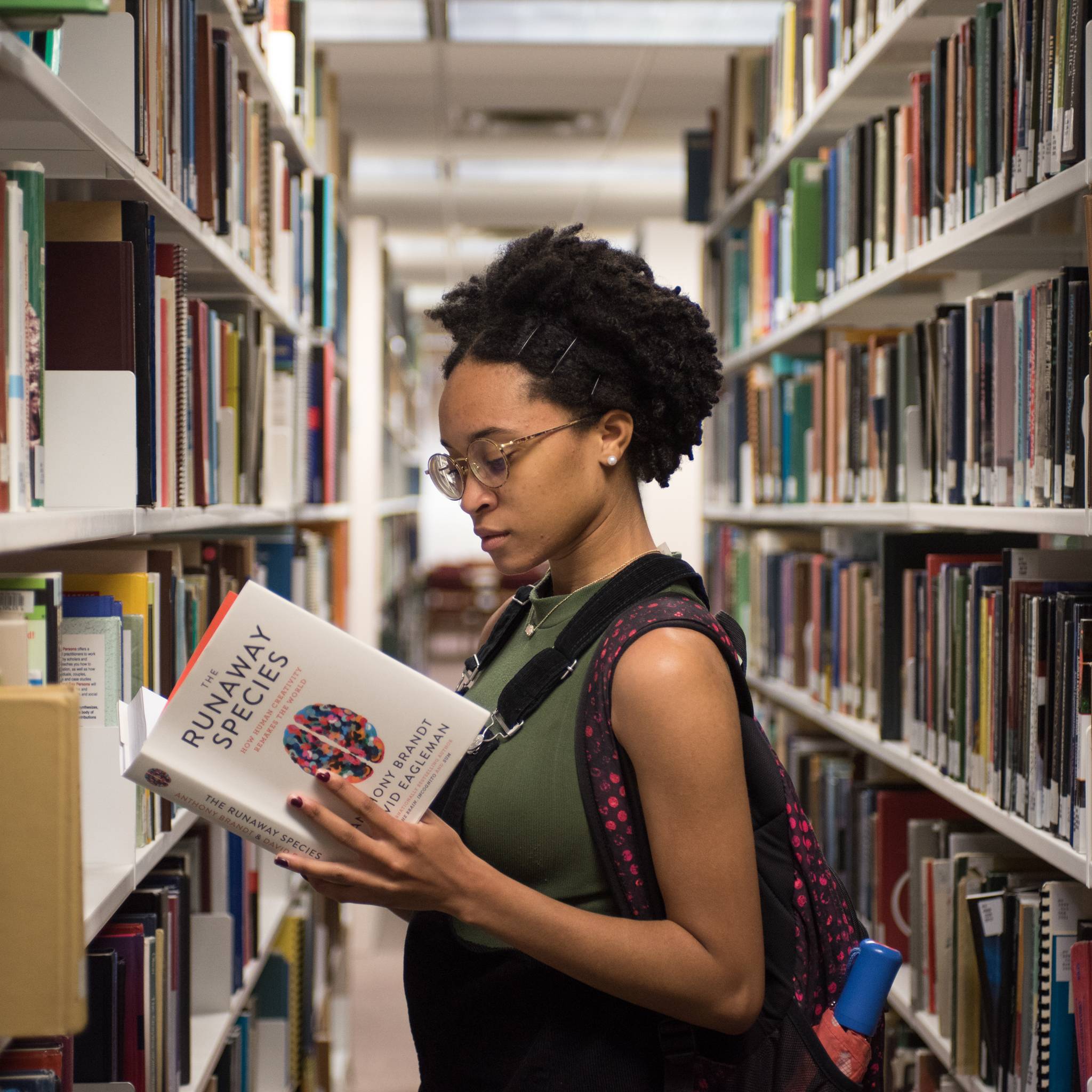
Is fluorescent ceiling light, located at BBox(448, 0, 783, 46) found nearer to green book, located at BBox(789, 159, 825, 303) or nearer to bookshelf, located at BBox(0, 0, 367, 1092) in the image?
bookshelf, located at BBox(0, 0, 367, 1092)

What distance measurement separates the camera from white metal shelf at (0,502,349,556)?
2.98 ft

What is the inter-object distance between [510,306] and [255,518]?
88cm

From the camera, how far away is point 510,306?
129 centimetres

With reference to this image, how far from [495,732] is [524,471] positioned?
0.87ft

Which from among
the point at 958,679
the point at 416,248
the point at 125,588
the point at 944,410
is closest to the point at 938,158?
the point at 944,410

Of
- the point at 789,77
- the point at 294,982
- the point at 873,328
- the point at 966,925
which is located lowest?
the point at 294,982

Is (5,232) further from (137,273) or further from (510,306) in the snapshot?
(510,306)

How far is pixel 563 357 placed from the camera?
A: 1237 millimetres

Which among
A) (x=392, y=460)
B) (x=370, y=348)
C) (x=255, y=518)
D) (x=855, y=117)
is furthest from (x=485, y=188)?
(x=255, y=518)

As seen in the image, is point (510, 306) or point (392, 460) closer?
point (510, 306)

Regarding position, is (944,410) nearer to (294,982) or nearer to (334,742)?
(334,742)

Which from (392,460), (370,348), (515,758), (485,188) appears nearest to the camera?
(515,758)

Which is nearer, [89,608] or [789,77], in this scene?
[89,608]

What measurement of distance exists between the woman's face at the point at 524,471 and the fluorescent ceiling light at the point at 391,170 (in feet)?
17.0
